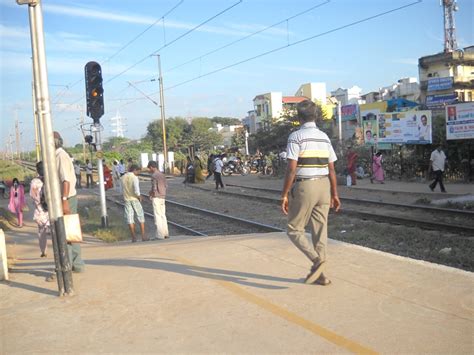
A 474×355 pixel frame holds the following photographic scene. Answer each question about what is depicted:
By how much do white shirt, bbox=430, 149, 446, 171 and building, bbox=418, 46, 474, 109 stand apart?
27013mm

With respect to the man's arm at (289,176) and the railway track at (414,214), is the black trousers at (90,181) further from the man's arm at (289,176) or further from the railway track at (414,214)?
the man's arm at (289,176)

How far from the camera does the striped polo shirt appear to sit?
489 centimetres

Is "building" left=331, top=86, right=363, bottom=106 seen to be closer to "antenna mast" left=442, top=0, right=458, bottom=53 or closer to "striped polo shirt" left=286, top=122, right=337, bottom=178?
"antenna mast" left=442, top=0, right=458, bottom=53

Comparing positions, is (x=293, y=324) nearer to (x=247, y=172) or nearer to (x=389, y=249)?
(x=389, y=249)

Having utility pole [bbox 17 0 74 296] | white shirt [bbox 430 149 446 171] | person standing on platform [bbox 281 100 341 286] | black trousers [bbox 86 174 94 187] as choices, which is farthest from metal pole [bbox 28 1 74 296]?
black trousers [bbox 86 174 94 187]

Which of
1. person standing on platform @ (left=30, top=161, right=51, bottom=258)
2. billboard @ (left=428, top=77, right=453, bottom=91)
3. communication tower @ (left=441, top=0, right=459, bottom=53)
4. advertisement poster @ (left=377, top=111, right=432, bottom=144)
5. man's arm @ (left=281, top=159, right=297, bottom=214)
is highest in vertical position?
communication tower @ (left=441, top=0, right=459, bottom=53)

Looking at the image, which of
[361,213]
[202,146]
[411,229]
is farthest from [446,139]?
[202,146]

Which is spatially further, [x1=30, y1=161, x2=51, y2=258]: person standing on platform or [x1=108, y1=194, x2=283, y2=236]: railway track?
[x1=108, y1=194, x2=283, y2=236]: railway track

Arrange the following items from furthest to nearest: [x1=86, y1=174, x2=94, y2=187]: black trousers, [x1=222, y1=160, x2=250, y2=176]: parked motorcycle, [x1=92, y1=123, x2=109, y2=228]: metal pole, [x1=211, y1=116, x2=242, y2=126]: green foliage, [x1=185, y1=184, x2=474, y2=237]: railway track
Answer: [x1=211, y1=116, x2=242, y2=126]: green foliage → [x1=222, y1=160, x2=250, y2=176]: parked motorcycle → [x1=86, y1=174, x2=94, y2=187]: black trousers → [x1=92, y1=123, x2=109, y2=228]: metal pole → [x1=185, y1=184, x2=474, y2=237]: railway track

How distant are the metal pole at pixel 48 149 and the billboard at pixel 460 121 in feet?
59.7

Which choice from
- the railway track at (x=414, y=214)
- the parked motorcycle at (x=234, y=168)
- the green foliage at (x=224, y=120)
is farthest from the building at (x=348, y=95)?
the railway track at (x=414, y=214)

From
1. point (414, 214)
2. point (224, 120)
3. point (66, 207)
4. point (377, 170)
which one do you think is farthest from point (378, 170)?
point (224, 120)

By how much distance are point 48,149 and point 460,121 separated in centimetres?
1851

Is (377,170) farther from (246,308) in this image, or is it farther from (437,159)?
(246,308)
